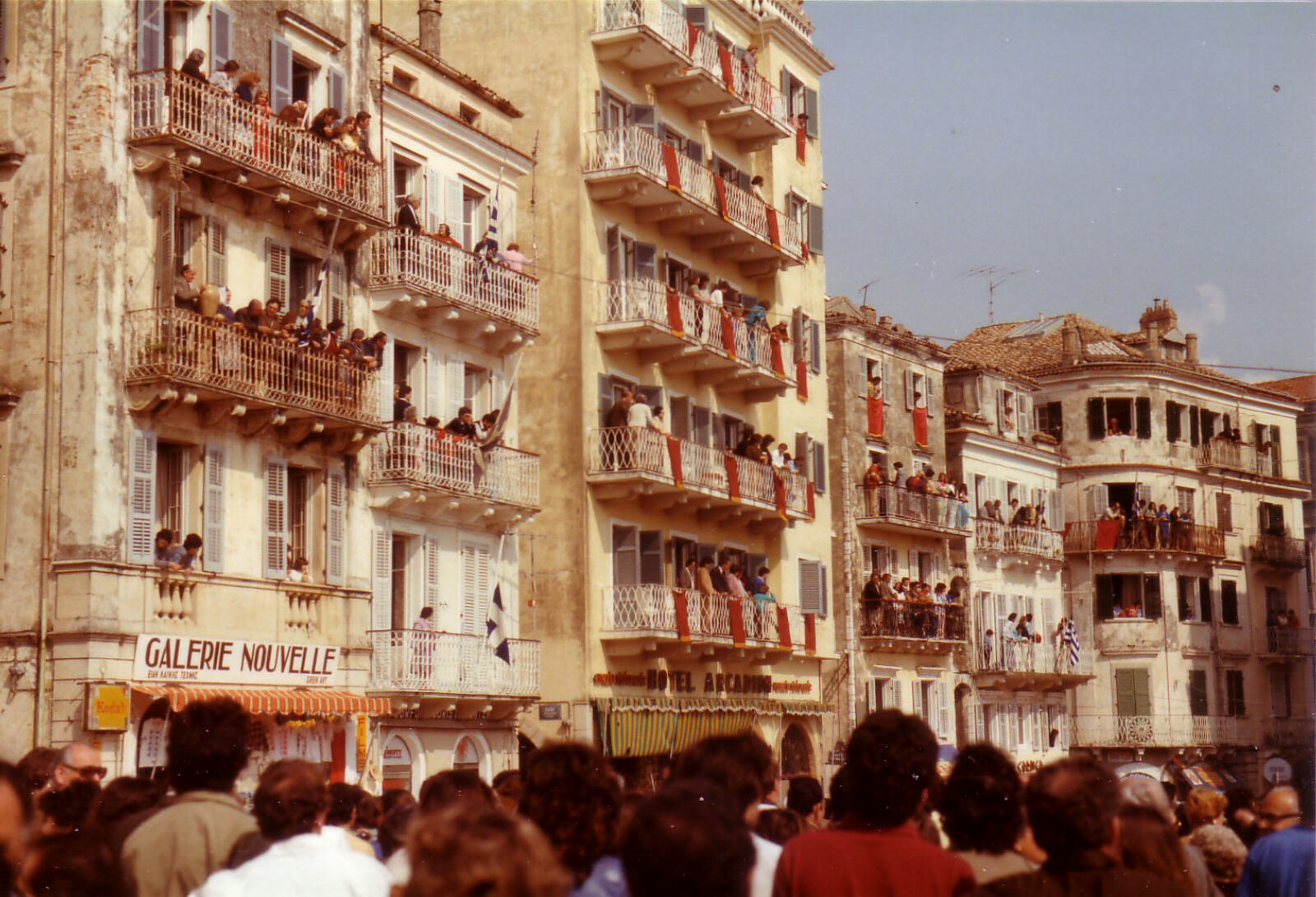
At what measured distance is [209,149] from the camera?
26.9 m

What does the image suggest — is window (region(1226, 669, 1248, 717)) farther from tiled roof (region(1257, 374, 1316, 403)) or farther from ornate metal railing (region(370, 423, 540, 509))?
ornate metal railing (region(370, 423, 540, 509))

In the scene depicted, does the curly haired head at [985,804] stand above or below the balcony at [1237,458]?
below

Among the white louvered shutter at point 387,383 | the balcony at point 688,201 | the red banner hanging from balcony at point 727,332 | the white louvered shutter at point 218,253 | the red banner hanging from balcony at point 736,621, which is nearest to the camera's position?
the white louvered shutter at point 218,253

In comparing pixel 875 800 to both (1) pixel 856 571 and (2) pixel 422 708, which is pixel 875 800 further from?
(1) pixel 856 571

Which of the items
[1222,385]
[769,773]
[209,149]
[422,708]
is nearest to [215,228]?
[209,149]

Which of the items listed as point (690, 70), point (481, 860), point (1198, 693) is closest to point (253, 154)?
point (690, 70)

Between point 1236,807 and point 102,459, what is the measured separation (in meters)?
15.9

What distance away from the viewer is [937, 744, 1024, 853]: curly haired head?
8227 mm

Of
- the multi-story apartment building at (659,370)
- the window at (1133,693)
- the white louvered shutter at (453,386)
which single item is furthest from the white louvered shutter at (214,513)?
the window at (1133,693)

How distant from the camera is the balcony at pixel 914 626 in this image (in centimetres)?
5194

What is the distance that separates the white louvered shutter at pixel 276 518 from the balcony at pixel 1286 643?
160 feet

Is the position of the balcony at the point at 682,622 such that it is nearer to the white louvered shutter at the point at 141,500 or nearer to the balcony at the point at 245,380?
the balcony at the point at 245,380

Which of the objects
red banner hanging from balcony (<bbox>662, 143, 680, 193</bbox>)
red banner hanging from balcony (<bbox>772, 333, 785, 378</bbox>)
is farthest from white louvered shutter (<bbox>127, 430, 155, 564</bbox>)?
red banner hanging from balcony (<bbox>772, 333, 785, 378</bbox>)

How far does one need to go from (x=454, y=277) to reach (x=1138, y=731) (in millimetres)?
38063
